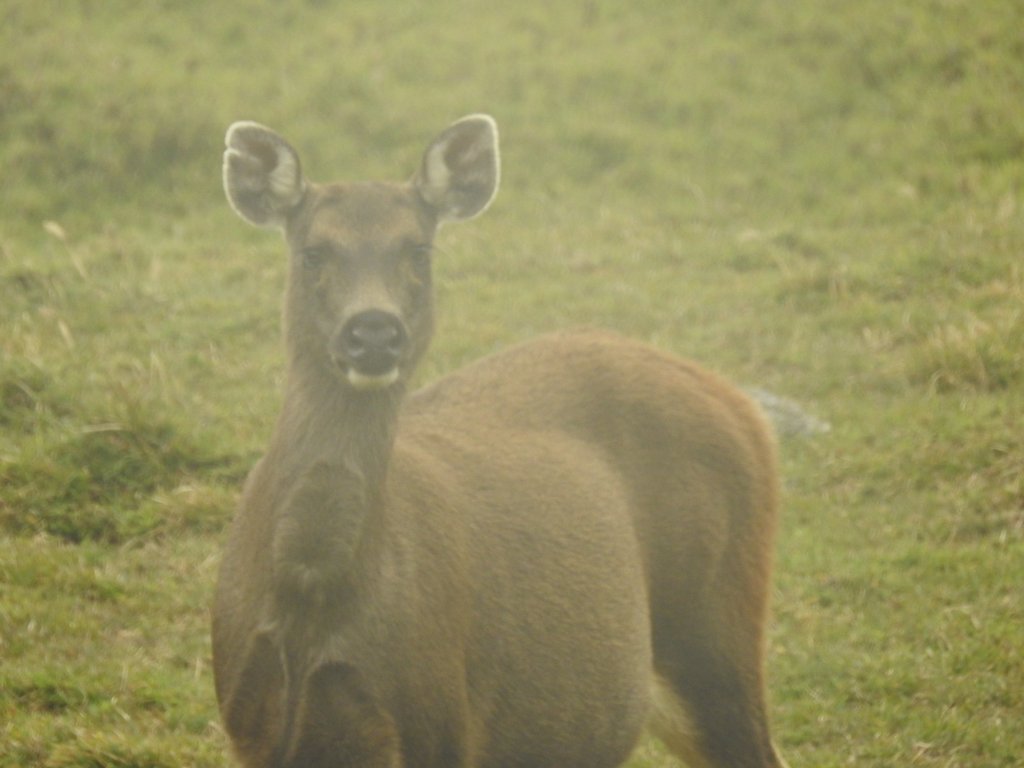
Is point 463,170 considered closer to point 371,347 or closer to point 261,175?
point 261,175

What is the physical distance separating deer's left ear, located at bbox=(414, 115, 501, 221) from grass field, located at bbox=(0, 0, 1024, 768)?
2.29 m

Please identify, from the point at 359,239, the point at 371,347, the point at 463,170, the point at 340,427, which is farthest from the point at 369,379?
the point at 463,170

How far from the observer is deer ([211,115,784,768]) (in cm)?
476

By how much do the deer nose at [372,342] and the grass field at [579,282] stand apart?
1.99 m

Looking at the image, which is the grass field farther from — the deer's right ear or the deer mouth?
the deer's right ear

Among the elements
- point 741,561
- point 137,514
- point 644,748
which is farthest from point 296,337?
point 137,514

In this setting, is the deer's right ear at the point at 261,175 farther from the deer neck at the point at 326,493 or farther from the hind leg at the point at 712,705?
the hind leg at the point at 712,705

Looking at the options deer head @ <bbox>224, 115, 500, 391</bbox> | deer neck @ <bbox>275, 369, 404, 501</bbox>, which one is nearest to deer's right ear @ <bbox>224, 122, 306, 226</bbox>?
deer head @ <bbox>224, 115, 500, 391</bbox>

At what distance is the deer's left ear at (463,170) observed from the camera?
5.82 meters

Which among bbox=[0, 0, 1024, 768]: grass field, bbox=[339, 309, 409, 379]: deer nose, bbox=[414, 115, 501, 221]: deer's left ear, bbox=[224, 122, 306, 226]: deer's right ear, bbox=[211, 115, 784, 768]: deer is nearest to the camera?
bbox=[211, 115, 784, 768]: deer

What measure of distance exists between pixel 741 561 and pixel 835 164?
29.3ft

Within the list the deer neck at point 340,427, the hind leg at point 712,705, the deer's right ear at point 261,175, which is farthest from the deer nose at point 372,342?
the hind leg at point 712,705

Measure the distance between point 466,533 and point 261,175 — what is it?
4.87ft

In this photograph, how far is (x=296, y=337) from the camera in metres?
5.30
